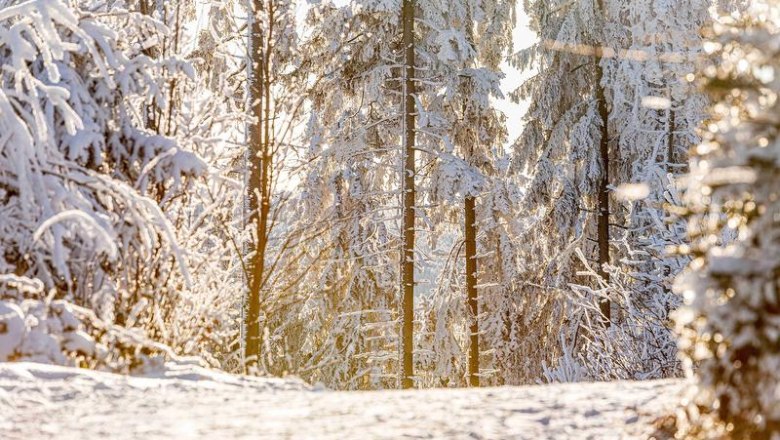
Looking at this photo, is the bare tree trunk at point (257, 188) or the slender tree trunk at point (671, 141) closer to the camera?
the bare tree trunk at point (257, 188)

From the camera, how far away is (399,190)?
691 inches

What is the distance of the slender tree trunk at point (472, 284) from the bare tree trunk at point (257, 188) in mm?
9213

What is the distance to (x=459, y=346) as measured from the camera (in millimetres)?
20734

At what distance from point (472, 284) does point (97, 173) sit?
44.9ft

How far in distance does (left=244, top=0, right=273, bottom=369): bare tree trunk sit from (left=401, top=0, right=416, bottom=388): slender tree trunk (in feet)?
23.2

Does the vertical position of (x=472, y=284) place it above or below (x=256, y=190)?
below

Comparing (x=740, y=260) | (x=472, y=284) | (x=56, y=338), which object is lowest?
(x=56, y=338)

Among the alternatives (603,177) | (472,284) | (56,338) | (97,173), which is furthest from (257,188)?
(603,177)

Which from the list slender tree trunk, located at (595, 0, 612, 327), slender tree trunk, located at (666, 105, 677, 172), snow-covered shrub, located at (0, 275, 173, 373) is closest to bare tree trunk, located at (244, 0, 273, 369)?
snow-covered shrub, located at (0, 275, 173, 373)

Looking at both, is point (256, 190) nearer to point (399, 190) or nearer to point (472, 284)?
point (399, 190)

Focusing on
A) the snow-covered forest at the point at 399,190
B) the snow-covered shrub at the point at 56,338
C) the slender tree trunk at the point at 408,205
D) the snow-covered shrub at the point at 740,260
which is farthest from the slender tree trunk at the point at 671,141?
the snow-covered shrub at the point at 740,260

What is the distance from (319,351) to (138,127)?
42.1ft

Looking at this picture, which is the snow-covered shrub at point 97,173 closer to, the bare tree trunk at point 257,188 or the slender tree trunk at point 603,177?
the bare tree trunk at point 257,188

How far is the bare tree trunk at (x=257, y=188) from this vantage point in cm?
831
